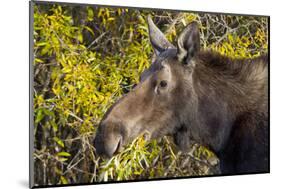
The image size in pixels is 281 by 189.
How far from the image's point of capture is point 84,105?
410 cm

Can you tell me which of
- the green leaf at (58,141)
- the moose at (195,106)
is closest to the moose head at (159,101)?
the moose at (195,106)

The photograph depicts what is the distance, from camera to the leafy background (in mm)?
3984

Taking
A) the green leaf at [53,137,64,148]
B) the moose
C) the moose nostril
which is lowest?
the moose nostril

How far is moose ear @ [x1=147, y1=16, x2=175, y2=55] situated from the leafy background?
39 mm

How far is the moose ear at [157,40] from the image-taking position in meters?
4.28

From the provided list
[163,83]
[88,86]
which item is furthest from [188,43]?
[88,86]

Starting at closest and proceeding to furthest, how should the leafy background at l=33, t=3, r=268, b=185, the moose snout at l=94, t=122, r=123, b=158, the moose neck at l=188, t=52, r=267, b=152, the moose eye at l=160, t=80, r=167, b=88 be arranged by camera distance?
the leafy background at l=33, t=3, r=268, b=185
the moose snout at l=94, t=122, r=123, b=158
the moose eye at l=160, t=80, r=167, b=88
the moose neck at l=188, t=52, r=267, b=152

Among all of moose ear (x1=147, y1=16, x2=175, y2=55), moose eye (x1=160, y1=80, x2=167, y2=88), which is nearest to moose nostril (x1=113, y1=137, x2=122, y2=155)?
moose eye (x1=160, y1=80, x2=167, y2=88)

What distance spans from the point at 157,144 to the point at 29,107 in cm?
97

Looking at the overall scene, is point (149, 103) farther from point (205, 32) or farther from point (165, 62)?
point (205, 32)

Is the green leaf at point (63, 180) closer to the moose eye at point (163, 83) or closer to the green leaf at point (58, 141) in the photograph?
the green leaf at point (58, 141)

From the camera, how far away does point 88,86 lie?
4.11 m

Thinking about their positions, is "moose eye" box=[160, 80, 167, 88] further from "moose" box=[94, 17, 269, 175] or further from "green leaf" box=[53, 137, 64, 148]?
"green leaf" box=[53, 137, 64, 148]

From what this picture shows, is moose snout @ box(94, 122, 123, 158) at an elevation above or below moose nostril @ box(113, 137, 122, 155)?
above
